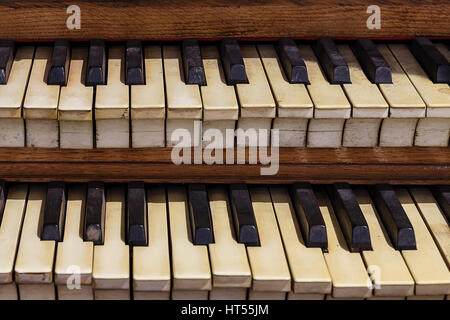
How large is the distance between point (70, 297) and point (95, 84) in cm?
52

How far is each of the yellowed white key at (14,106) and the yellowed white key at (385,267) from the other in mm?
895

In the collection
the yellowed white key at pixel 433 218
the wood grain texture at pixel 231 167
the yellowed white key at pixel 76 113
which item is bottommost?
the yellowed white key at pixel 433 218

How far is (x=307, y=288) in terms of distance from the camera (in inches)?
66.9

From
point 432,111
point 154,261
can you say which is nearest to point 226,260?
point 154,261

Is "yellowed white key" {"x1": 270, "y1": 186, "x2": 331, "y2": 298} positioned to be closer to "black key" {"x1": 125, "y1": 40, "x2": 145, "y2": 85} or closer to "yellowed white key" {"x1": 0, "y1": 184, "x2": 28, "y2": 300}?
"black key" {"x1": 125, "y1": 40, "x2": 145, "y2": 85}

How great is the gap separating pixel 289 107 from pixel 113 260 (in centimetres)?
55

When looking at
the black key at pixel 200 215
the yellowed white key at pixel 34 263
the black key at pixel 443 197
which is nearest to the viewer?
the yellowed white key at pixel 34 263

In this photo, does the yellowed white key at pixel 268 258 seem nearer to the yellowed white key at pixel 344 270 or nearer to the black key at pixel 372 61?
the yellowed white key at pixel 344 270

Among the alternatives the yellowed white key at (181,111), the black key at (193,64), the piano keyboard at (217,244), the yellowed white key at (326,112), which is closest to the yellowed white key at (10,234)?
the piano keyboard at (217,244)

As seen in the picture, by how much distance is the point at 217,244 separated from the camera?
1.76m

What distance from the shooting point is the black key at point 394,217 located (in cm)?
179

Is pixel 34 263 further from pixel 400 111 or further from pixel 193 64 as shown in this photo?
pixel 400 111

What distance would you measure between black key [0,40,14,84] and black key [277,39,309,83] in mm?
698

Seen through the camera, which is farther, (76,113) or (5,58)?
(5,58)
